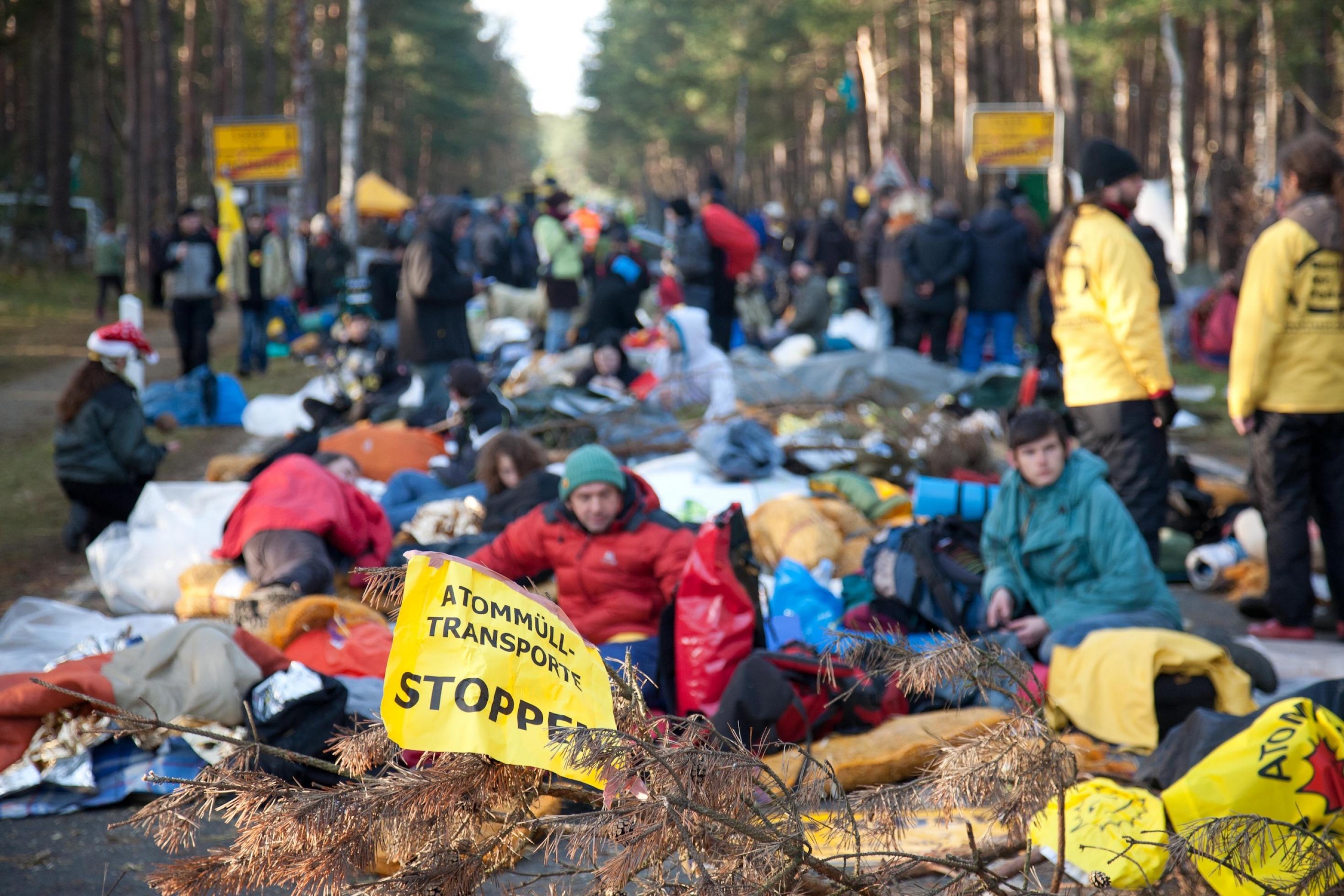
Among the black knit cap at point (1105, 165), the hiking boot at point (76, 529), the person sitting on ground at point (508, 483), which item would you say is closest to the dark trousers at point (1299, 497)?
the black knit cap at point (1105, 165)

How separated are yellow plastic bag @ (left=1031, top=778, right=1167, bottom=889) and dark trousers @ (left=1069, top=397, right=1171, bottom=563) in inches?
93.6

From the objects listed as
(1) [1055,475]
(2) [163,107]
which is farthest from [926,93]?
(1) [1055,475]

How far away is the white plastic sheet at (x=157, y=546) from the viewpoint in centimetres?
603

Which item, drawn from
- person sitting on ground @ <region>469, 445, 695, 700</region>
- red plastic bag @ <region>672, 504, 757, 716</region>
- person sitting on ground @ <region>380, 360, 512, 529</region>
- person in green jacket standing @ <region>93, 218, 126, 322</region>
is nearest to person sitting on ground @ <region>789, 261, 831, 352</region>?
person sitting on ground @ <region>380, 360, 512, 529</region>

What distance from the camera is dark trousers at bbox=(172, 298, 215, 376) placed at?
42.4 ft

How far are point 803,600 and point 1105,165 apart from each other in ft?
7.92

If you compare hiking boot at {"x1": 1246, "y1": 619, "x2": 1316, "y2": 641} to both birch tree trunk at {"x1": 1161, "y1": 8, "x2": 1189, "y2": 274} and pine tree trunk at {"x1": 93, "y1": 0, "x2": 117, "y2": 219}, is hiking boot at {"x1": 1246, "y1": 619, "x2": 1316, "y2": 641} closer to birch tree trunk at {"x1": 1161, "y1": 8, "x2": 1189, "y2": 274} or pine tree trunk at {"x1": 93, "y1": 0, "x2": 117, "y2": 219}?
birch tree trunk at {"x1": 1161, "y1": 8, "x2": 1189, "y2": 274}

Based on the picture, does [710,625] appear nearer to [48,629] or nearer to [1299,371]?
[1299,371]

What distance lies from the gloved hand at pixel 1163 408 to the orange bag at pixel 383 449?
4625 millimetres

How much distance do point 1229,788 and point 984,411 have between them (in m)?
6.62

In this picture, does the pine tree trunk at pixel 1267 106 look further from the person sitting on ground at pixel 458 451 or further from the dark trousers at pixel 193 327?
the dark trousers at pixel 193 327

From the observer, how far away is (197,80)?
31.3 meters

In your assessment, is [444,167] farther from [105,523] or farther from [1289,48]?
[105,523]

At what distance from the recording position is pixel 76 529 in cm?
712
